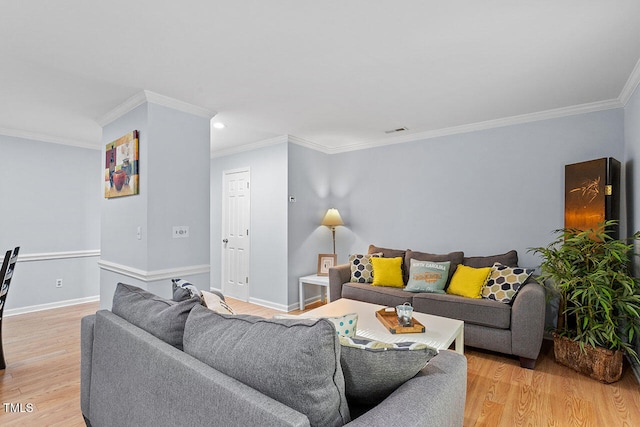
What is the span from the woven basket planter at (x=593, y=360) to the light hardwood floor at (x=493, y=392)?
6 cm

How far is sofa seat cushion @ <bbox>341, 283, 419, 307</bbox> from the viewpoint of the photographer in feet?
11.5

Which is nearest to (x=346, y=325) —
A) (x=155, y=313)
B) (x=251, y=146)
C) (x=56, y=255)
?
(x=155, y=313)

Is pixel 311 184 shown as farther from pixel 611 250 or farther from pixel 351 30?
pixel 611 250

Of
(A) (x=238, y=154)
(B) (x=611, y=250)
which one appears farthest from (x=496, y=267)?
(A) (x=238, y=154)

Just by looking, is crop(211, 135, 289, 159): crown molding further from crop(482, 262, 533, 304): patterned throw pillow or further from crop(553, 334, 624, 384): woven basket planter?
crop(553, 334, 624, 384): woven basket planter

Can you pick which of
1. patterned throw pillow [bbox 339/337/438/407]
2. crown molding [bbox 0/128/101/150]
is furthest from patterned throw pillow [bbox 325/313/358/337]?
crown molding [bbox 0/128/101/150]

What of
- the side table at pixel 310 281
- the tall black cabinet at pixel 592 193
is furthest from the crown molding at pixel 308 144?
the tall black cabinet at pixel 592 193

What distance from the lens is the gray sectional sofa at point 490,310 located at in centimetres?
278

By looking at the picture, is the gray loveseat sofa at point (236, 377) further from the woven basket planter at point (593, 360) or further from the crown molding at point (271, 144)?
the crown molding at point (271, 144)

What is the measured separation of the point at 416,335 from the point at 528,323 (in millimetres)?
1182

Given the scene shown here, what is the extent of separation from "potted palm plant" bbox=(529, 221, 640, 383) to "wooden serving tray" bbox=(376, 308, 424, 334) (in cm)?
128

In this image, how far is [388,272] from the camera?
3883 mm

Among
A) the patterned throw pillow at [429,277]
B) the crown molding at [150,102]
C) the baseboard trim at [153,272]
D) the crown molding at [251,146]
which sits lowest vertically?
the patterned throw pillow at [429,277]

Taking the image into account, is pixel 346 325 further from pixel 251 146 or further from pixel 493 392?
pixel 251 146
